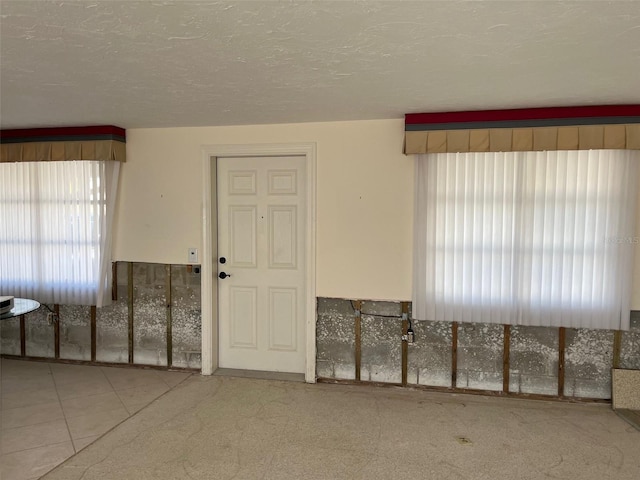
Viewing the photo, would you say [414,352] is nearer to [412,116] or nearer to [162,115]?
[412,116]

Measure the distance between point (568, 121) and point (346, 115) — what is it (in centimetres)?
161

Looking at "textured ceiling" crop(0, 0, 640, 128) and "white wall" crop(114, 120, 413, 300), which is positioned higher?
"textured ceiling" crop(0, 0, 640, 128)

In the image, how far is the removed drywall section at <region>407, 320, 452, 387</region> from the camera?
10.8 ft

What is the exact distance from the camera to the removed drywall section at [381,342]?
11.1 ft

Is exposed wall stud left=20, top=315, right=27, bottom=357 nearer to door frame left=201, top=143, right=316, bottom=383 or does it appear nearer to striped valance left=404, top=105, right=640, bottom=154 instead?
door frame left=201, top=143, right=316, bottom=383

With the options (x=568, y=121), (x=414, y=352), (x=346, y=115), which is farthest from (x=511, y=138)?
(x=414, y=352)

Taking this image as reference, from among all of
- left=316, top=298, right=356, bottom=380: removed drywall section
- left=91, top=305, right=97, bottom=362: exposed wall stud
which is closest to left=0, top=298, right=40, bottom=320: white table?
left=91, top=305, right=97, bottom=362: exposed wall stud

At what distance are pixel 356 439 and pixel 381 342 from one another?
92 centimetres

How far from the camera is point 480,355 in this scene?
3256 millimetres

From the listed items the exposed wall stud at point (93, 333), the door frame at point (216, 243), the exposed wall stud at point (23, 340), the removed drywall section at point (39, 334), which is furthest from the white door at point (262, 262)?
the exposed wall stud at point (23, 340)

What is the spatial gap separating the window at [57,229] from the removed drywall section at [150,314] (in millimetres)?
295

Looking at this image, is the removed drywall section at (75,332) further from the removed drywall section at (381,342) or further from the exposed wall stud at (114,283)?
the removed drywall section at (381,342)

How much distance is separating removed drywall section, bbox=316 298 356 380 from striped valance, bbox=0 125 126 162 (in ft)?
7.62

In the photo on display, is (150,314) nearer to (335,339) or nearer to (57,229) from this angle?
(57,229)
